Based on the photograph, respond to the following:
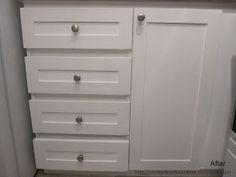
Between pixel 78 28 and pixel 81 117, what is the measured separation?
405mm

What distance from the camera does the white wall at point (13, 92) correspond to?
78cm

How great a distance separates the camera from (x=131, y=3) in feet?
2.62

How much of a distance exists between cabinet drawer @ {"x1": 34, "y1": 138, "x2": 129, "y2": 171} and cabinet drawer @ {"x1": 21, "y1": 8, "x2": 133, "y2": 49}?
1.54 ft

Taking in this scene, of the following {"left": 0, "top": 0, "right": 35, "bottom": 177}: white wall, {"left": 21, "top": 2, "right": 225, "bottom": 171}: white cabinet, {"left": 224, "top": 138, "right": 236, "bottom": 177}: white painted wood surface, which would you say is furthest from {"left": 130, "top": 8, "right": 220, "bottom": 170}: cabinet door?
{"left": 0, "top": 0, "right": 35, "bottom": 177}: white wall

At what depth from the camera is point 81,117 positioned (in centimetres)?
91

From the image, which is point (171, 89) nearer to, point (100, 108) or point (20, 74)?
point (100, 108)

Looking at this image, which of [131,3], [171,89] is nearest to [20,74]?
[131,3]

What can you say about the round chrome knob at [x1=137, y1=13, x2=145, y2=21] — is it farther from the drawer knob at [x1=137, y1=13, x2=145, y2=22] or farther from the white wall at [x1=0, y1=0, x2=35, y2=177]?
the white wall at [x1=0, y1=0, x2=35, y2=177]

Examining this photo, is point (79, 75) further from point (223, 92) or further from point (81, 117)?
point (223, 92)

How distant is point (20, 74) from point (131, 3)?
60 centimetres

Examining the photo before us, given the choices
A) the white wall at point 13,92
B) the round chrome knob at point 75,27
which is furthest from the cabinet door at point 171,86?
the white wall at point 13,92

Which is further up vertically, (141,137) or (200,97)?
(200,97)

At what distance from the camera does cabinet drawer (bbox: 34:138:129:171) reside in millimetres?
949

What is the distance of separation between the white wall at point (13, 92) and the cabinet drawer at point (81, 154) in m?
0.08
